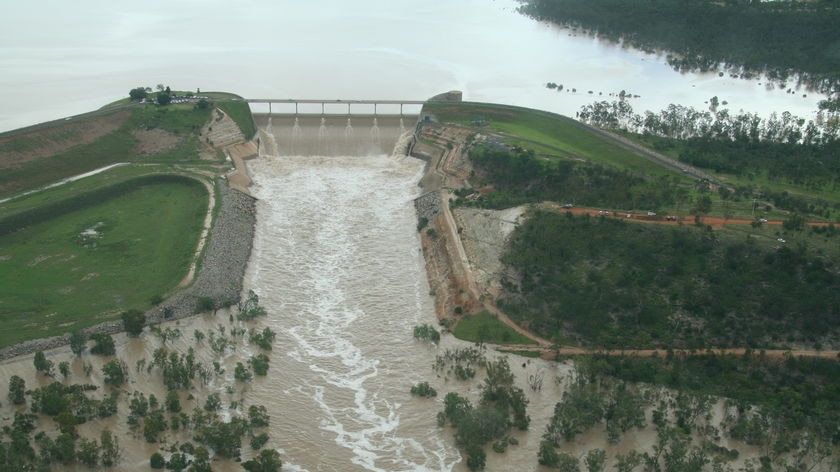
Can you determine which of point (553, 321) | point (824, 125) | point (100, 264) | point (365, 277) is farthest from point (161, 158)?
point (824, 125)

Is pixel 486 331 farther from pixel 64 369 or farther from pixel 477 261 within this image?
pixel 64 369

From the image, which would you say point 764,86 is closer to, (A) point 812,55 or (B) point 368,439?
(A) point 812,55

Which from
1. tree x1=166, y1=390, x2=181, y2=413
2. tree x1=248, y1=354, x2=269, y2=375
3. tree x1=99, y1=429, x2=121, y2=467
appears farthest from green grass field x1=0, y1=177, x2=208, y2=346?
tree x1=99, y1=429, x2=121, y2=467

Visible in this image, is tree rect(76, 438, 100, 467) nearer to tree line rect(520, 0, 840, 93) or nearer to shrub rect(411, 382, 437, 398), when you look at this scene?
shrub rect(411, 382, 437, 398)

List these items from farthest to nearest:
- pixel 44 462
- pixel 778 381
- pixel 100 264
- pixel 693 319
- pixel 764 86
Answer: pixel 764 86 → pixel 100 264 → pixel 693 319 → pixel 778 381 → pixel 44 462

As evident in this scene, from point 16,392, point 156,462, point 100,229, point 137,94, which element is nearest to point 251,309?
point 16,392

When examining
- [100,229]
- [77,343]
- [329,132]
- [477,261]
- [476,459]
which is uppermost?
[329,132]

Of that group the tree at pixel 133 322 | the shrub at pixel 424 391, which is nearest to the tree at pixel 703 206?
the shrub at pixel 424 391
